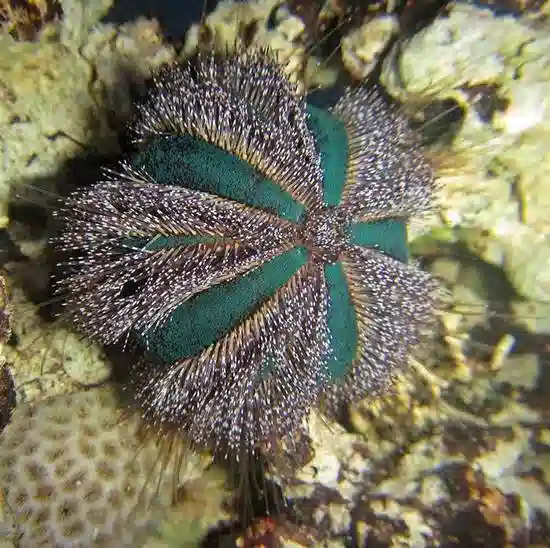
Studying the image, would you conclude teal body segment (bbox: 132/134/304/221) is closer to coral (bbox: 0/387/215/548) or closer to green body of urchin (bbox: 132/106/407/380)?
green body of urchin (bbox: 132/106/407/380)

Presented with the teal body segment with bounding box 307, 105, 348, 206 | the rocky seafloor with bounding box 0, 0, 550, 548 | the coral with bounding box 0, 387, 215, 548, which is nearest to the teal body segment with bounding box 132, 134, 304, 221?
the teal body segment with bounding box 307, 105, 348, 206

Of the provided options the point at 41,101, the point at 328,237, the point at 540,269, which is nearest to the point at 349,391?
the point at 328,237

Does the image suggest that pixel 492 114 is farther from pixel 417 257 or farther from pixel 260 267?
pixel 260 267

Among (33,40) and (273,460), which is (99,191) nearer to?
(33,40)

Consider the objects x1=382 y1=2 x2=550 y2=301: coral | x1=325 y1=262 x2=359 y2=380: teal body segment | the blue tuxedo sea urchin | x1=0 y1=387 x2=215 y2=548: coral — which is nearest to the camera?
the blue tuxedo sea urchin

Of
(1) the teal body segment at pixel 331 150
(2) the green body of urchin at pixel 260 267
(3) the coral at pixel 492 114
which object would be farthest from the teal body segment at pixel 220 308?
(3) the coral at pixel 492 114

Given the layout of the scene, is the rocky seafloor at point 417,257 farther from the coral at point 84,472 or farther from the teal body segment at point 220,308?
the teal body segment at point 220,308

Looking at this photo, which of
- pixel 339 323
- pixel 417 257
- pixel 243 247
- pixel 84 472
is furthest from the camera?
pixel 417 257

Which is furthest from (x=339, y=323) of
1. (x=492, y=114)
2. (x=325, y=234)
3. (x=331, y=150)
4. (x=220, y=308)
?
(x=492, y=114)
